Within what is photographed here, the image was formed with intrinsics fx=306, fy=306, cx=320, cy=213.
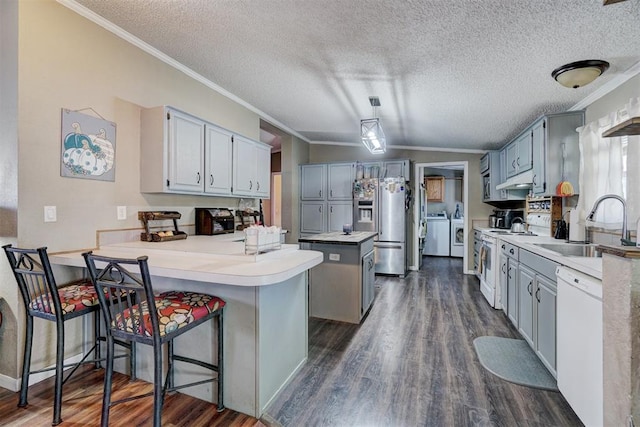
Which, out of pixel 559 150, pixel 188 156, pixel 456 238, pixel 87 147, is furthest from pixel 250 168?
pixel 456 238

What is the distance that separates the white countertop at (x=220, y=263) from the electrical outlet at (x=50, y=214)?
245 mm

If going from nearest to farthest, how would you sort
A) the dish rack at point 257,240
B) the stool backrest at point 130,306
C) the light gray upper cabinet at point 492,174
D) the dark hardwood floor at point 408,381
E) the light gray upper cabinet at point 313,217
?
1. the stool backrest at point 130,306
2. the dark hardwood floor at point 408,381
3. the dish rack at point 257,240
4. the light gray upper cabinet at point 492,174
5. the light gray upper cabinet at point 313,217

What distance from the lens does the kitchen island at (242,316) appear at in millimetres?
1640

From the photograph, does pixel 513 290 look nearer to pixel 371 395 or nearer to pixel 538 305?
pixel 538 305

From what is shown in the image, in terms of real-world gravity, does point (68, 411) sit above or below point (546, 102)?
below

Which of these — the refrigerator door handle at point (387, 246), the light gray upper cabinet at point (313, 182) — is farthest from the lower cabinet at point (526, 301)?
the light gray upper cabinet at point (313, 182)

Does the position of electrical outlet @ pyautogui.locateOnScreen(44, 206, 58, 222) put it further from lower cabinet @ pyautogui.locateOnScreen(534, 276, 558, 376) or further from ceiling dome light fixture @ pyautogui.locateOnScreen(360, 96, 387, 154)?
lower cabinet @ pyautogui.locateOnScreen(534, 276, 558, 376)

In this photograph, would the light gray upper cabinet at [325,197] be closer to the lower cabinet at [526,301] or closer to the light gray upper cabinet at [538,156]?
the light gray upper cabinet at [538,156]

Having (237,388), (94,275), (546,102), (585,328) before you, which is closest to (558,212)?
(546,102)

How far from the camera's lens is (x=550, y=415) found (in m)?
1.80

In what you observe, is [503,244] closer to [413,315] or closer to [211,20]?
[413,315]

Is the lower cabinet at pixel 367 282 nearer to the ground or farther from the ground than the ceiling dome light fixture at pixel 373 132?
nearer to the ground

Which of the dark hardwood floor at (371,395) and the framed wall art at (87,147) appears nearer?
the dark hardwood floor at (371,395)

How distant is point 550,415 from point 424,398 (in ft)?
2.31
